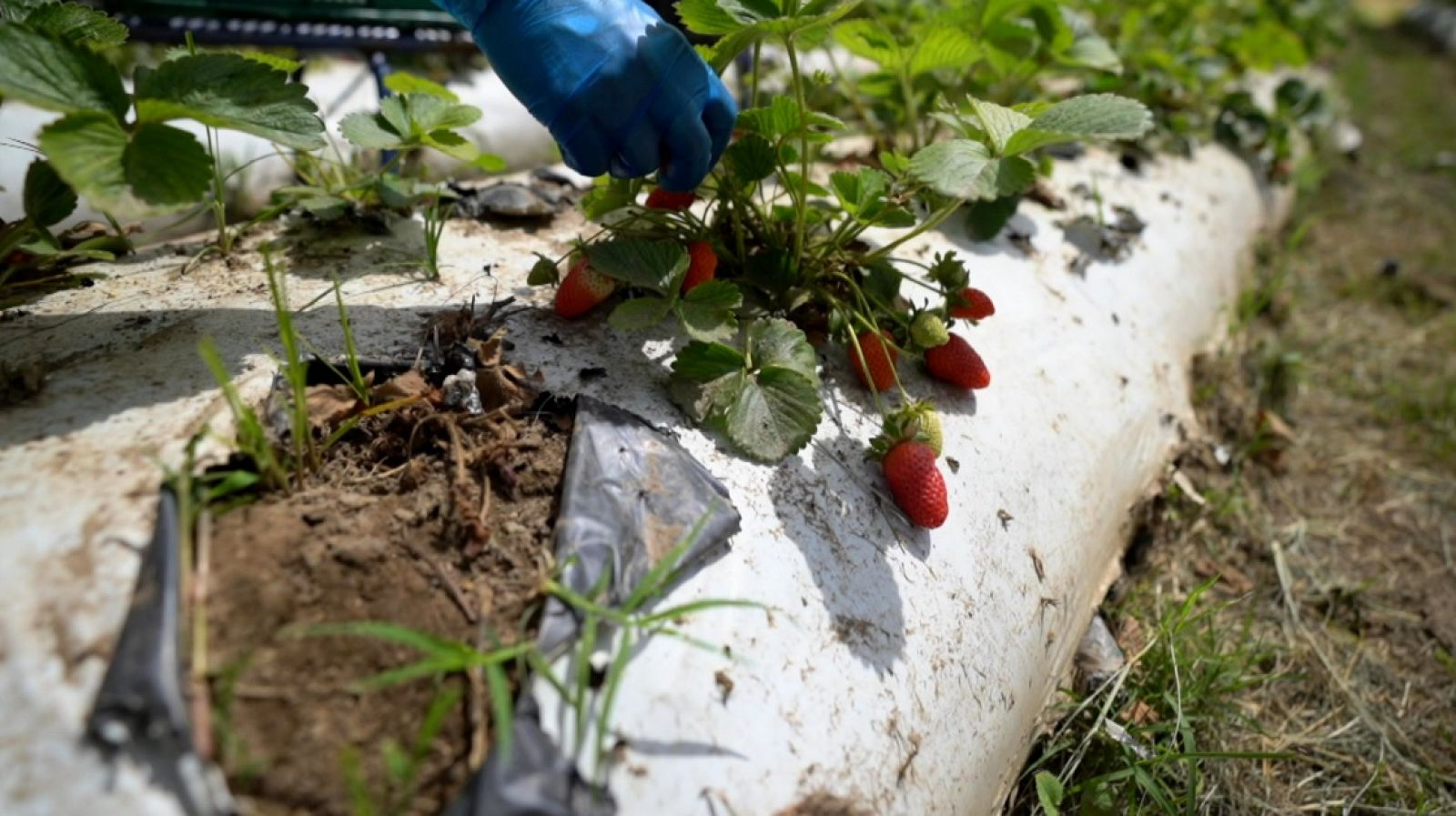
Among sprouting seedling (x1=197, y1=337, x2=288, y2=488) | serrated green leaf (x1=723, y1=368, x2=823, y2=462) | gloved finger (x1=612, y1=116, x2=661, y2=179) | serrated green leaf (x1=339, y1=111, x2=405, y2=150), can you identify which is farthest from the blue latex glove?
sprouting seedling (x1=197, y1=337, x2=288, y2=488)

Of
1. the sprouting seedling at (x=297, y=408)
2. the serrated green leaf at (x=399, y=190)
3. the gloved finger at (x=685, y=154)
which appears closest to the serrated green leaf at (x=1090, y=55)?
the gloved finger at (x=685, y=154)

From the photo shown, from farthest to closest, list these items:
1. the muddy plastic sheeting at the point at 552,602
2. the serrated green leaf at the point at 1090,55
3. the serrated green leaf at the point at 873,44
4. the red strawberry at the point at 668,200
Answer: the serrated green leaf at the point at 1090,55
the serrated green leaf at the point at 873,44
the red strawberry at the point at 668,200
the muddy plastic sheeting at the point at 552,602

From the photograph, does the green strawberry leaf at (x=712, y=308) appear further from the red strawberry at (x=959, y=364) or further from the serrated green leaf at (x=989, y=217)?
the serrated green leaf at (x=989, y=217)

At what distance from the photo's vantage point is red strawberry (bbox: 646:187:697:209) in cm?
146

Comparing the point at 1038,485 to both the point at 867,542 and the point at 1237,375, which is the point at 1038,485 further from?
the point at 1237,375

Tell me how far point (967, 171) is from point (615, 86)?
1.52ft

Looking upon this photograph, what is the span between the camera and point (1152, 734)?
1.54m

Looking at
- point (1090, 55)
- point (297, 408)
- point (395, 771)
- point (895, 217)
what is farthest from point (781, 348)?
point (1090, 55)

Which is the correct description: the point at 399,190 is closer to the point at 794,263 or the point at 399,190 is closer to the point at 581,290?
the point at 581,290

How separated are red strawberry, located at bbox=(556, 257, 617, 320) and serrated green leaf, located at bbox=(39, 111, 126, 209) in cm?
53

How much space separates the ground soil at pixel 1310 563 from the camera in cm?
154

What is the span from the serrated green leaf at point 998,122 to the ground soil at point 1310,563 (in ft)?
2.68

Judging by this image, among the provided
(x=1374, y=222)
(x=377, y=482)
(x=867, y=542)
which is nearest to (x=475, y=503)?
(x=377, y=482)

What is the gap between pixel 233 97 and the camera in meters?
1.04
